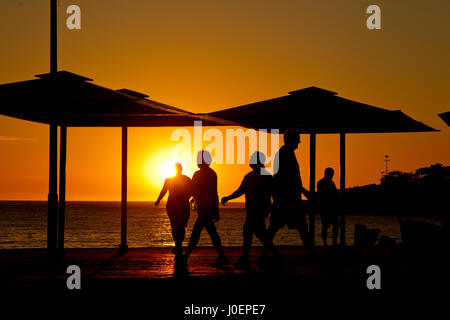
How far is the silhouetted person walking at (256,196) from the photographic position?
36.2ft

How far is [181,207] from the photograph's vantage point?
12.9 metres

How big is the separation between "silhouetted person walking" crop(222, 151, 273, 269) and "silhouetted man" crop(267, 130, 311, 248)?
0.92 ft

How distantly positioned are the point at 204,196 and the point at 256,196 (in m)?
1.01

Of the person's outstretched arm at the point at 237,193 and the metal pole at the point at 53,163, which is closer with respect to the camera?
the person's outstretched arm at the point at 237,193

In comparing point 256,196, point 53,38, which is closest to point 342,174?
point 256,196

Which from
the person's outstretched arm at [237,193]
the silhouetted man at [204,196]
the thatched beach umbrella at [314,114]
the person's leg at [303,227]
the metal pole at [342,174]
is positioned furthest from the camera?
the metal pole at [342,174]

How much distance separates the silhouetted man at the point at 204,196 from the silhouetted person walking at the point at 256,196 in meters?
0.68

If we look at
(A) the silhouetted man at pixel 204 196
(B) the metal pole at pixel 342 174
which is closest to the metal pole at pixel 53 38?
(A) the silhouetted man at pixel 204 196

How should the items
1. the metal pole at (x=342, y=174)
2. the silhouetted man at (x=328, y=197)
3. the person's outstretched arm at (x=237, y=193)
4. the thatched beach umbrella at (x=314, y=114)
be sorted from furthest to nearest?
the silhouetted man at (x=328, y=197)
the metal pole at (x=342, y=174)
the thatched beach umbrella at (x=314, y=114)
the person's outstretched arm at (x=237, y=193)

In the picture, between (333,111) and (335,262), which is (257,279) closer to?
(335,262)

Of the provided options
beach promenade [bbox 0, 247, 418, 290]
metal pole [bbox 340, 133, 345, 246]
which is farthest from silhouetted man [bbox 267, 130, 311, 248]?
metal pole [bbox 340, 133, 345, 246]

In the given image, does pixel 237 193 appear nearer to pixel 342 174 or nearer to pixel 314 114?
pixel 314 114

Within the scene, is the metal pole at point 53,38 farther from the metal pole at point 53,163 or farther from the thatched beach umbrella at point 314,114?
the thatched beach umbrella at point 314,114
